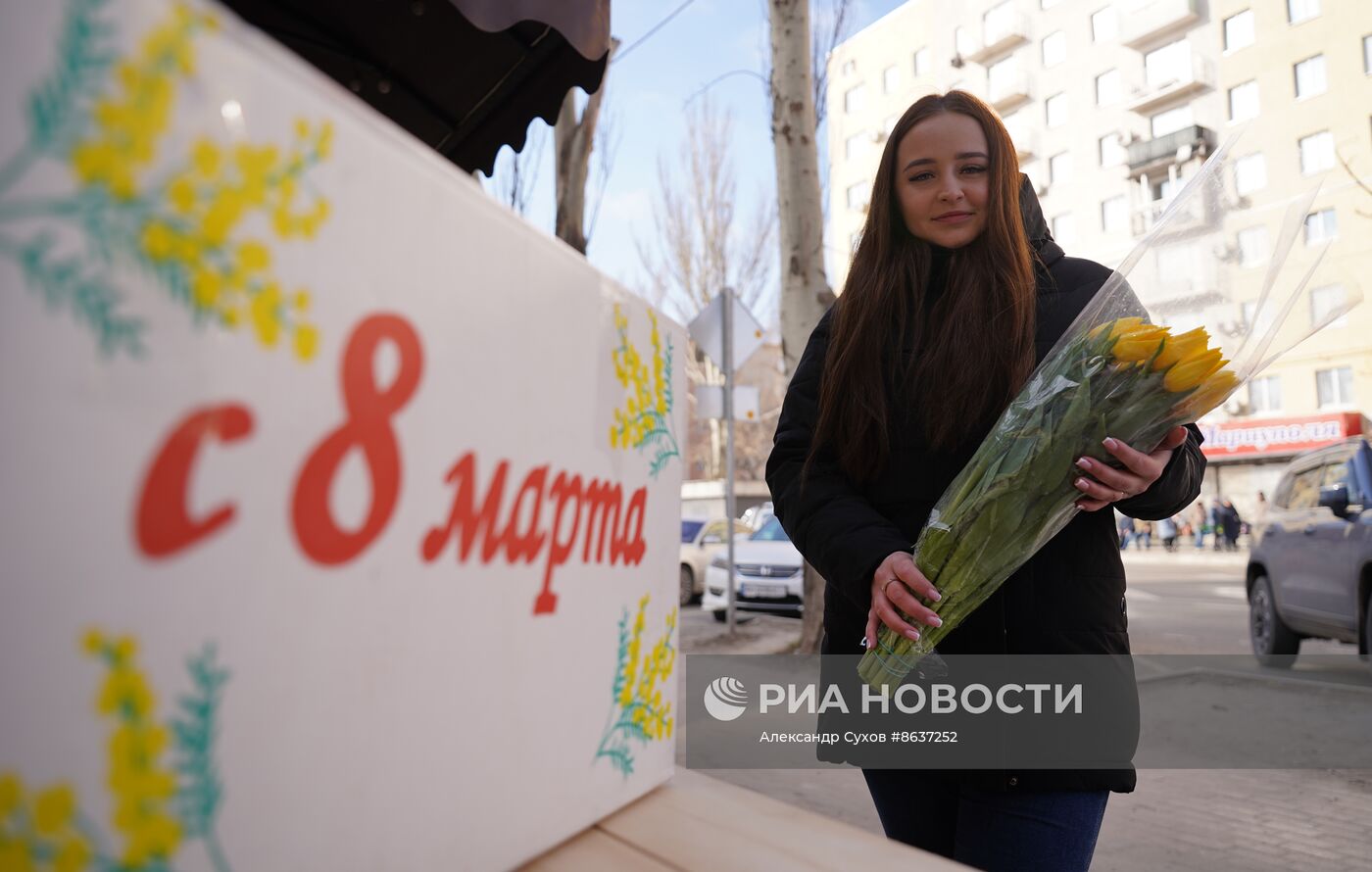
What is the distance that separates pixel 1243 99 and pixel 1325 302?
3260cm

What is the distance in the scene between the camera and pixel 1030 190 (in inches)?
68.4

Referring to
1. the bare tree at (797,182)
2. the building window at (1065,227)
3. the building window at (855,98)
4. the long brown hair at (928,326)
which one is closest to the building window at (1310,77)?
the building window at (1065,227)

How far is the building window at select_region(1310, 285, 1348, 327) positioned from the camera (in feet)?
4.56

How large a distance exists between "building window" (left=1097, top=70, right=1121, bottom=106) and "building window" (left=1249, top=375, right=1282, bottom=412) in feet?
37.4

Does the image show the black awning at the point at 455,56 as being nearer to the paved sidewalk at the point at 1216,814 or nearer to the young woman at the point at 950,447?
the young woman at the point at 950,447

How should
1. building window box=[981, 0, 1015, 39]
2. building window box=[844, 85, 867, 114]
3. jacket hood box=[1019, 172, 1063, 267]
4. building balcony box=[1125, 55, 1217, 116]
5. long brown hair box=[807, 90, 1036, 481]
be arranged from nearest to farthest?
long brown hair box=[807, 90, 1036, 481] → jacket hood box=[1019, 172, 1063, 267] → building balcony box=[1125, 55, 1217, 116] → building window box=[981, 0, 1015, 39] → building window box=[844, 85, 867, 114]

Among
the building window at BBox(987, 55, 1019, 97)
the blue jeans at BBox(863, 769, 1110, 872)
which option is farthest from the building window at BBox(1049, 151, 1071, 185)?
the blue jeans at BBox(863, 769, 1110, 872)

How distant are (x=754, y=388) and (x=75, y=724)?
7.90 meters

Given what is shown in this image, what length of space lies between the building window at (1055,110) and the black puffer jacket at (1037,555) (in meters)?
35.5

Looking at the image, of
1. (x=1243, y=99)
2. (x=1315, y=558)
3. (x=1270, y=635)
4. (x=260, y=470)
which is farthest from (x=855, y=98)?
(x=260, y=470)

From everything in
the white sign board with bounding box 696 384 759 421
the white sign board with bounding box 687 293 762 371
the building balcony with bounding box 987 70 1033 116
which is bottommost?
the white sign board with bounding box 696 384 759 421

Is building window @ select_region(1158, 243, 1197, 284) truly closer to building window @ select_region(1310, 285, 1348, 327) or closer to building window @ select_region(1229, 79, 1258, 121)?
building window @ select_region(1310, 285, 1348, 327)

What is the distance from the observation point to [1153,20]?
1169 inches

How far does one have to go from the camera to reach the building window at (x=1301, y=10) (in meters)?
25.6
